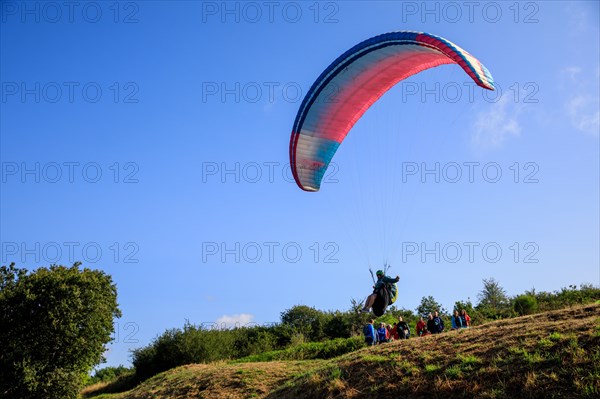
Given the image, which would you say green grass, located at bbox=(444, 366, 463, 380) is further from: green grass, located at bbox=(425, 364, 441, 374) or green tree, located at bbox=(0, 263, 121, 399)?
green tree, located at bbox=(0, 263, 121, 399)

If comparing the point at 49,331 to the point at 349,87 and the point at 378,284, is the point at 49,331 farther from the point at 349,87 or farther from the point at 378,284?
the point at 349,87

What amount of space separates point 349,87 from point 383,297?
603 centimetres

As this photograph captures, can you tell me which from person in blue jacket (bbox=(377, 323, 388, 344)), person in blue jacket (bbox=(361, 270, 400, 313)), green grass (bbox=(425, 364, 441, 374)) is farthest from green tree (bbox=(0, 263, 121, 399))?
green grass (bbox=(425, 364, 441, 374))

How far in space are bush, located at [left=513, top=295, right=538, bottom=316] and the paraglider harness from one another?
37.1 feet

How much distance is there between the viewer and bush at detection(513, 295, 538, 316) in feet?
77.1

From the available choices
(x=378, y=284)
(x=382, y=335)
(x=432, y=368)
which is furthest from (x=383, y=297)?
(x=382, y=335)

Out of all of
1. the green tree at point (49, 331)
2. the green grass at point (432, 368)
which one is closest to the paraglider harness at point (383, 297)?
the green grass at point (432, 368)

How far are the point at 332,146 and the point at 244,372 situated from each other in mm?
8903

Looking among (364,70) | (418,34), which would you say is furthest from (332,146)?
(418,34)

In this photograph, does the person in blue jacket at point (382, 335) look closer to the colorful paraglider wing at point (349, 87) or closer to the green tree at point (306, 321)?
the colorful paraglider wing at point (349, 87)

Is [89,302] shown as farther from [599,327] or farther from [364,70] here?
[599,327]

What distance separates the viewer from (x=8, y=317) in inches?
1021

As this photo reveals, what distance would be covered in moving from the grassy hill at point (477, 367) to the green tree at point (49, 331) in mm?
12072

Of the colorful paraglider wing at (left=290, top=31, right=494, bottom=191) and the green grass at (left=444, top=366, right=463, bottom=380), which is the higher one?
the colorful paraglider wing at (left=290, top=31, right=494, bottom=191)
